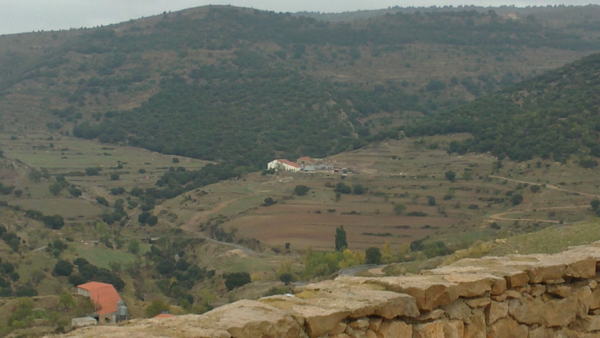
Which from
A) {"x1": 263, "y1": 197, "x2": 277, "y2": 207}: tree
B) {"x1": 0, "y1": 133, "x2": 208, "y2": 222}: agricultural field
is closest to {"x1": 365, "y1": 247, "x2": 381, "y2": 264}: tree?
{"x1": 263, "y1": 197, "x2": 277, "y2": 207}: tree

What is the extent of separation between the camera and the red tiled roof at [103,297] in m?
36.4

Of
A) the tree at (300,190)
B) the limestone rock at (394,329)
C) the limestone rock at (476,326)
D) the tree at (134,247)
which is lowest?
the tree at (134,247)

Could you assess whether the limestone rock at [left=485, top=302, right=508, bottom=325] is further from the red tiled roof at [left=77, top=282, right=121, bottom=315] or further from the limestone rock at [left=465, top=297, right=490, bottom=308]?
the red tiled roof at [left=77, top=282, right=121, bottom=315]

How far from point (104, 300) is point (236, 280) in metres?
8.56

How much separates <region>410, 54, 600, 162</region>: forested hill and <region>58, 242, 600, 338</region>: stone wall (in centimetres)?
5493

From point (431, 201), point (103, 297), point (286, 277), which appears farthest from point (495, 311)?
point (431, 201)

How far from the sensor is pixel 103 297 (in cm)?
3853

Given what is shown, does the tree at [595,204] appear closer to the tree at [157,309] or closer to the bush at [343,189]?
the bush at [343,189]

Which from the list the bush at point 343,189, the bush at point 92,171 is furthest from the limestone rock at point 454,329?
the bush at point 92,171

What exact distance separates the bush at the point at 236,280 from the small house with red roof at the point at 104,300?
A: 6.91m

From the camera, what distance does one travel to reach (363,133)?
107875mm

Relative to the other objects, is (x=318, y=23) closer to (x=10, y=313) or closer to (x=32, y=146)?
(x=32, y=146)

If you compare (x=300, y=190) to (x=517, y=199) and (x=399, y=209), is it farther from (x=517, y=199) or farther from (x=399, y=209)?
(x=517, y=199)

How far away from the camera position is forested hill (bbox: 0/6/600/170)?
11038cm
